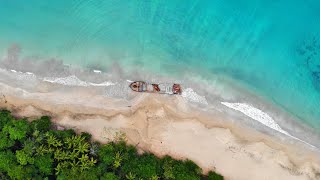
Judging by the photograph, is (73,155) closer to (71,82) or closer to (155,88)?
(71,82)

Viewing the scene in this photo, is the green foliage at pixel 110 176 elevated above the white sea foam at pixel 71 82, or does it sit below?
below

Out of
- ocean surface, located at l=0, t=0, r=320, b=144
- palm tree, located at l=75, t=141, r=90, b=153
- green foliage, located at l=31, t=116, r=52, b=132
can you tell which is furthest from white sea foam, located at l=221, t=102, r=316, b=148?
green foliage, located at l=31, t=116, r=52, b=132

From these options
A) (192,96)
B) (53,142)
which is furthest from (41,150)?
(192,96)

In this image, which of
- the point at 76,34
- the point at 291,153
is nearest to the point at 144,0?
the point at 76,34

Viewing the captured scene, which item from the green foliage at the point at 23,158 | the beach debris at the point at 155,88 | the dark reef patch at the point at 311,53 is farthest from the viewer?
the dark reef patch at the point at 311,53

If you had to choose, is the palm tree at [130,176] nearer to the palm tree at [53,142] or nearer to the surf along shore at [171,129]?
the surf along shore at [171,129]

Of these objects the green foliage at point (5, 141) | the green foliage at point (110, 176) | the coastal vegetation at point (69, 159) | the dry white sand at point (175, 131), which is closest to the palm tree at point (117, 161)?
the coastal vegetation at point (69, 159)
